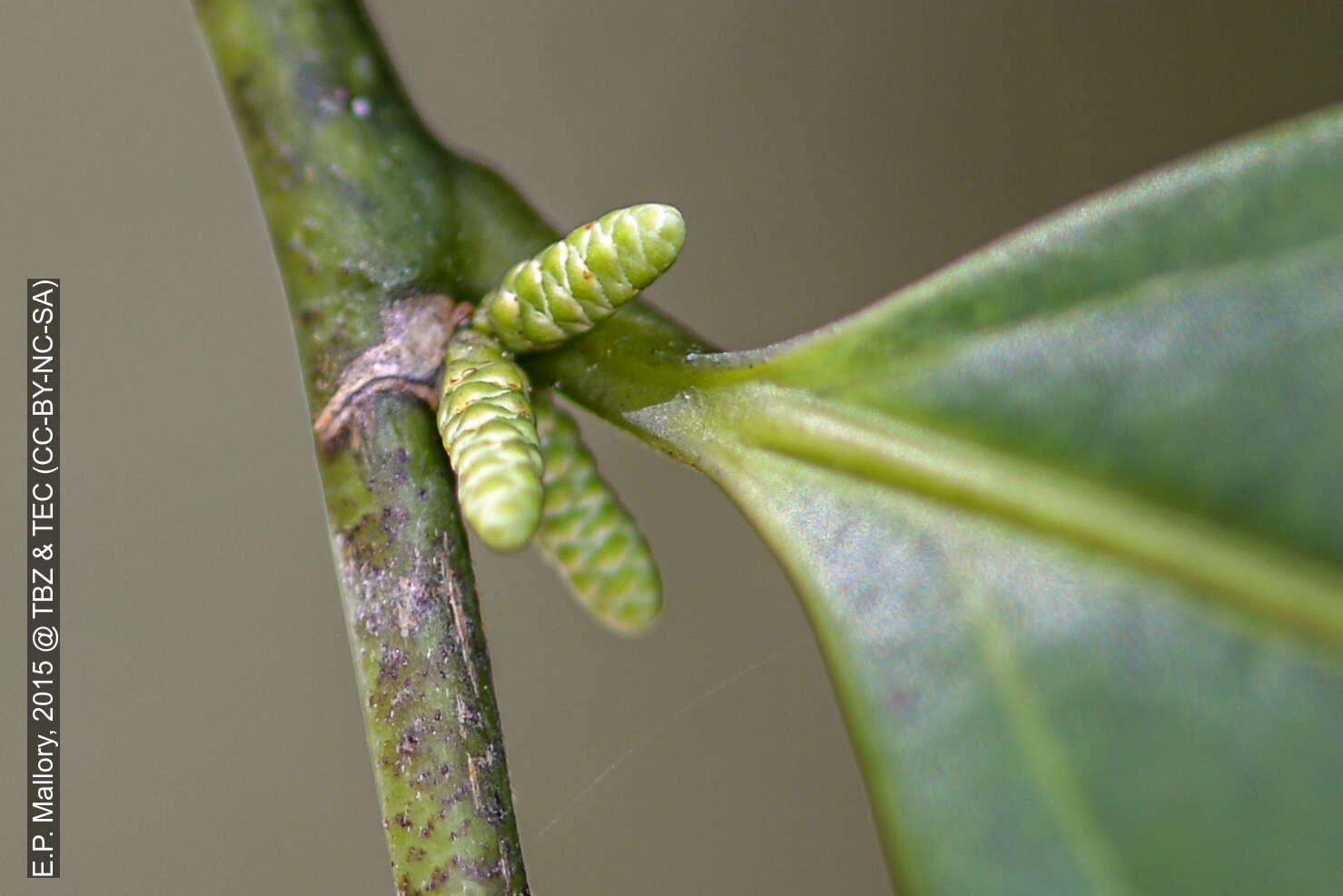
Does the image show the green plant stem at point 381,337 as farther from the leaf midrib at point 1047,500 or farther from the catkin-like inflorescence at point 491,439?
the leaf midrib at point 1047,500

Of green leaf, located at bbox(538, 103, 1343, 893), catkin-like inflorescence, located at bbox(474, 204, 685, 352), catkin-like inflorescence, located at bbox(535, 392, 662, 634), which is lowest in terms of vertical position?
green leaf, located at bbox(538, 103, 1343, 893)

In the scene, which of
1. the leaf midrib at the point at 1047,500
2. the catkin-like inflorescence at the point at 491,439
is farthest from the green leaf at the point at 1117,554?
the catkin-like inflorescence at the point at 491,439

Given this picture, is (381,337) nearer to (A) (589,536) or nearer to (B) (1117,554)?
(A) (589,536)

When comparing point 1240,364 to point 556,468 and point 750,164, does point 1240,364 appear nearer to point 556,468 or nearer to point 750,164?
point 556,468

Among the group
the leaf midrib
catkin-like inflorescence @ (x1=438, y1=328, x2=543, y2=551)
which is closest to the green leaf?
the leaf midrib

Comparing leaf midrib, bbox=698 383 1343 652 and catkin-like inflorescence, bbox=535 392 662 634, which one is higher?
catkin-like inflorescence, bbox=535 392 662 634

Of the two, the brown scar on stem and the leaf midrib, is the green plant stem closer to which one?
the brown scar on stem

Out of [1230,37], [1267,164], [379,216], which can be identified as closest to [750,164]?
[1230,37]

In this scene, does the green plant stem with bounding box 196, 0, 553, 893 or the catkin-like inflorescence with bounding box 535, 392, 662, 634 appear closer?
the green plant stem with bounding box 196, 0, 553, 893
